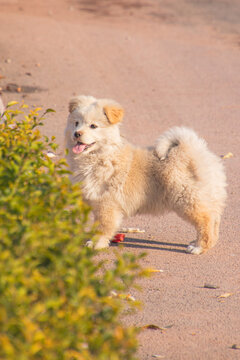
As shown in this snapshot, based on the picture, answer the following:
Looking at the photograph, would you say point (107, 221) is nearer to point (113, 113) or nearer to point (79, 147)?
point (79, 147)

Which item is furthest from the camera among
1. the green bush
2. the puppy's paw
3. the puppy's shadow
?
the puppy's shadow

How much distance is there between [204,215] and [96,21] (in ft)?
41.5

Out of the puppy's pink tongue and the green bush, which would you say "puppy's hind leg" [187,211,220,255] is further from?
the green bush

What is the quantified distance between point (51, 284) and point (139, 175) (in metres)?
3.17

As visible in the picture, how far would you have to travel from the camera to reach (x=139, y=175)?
5.68 meters

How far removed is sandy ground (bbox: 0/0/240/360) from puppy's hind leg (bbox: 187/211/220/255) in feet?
0.30

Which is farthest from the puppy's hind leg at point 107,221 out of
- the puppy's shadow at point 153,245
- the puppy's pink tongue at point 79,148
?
the puppy's pink tongue at point 79,148

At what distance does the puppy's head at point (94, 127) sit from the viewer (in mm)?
5582

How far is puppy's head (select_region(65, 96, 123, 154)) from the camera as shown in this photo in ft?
18.3

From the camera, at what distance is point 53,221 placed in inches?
113

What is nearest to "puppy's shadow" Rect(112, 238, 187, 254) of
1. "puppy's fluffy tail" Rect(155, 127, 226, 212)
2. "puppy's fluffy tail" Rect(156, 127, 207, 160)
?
"puppy's fluffy tail" Rect(155, 127, 226, 212)

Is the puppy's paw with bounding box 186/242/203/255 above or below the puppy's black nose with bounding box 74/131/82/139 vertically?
below

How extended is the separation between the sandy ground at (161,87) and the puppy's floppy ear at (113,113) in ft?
3.94

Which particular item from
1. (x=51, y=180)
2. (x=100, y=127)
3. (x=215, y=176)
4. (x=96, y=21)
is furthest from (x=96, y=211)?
(x=96, y=21)
